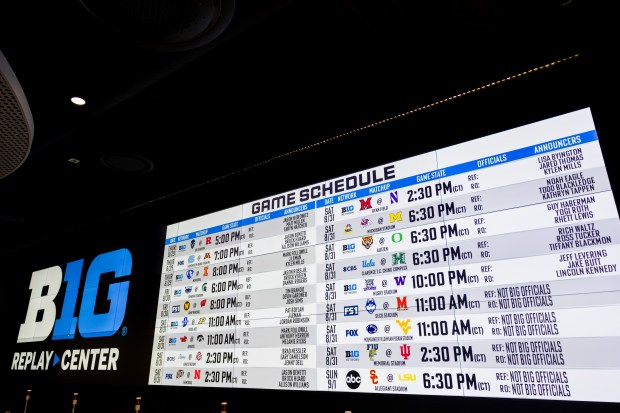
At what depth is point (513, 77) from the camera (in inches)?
80.4

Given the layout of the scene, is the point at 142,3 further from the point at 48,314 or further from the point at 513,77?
the point at 48,314

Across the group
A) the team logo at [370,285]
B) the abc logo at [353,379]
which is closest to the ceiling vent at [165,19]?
the team logo at [370,285]

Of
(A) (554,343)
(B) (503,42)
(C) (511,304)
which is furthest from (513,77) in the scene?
(A) (554,343)

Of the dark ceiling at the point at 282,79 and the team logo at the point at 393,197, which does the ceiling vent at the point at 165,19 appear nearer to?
the dark ceiling at the point at 282,79

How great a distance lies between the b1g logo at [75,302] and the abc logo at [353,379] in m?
2.10

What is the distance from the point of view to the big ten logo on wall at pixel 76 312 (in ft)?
11.2

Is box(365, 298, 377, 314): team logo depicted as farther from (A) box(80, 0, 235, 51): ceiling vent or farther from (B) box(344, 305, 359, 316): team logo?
(A) box(80, 0, 235, 51): ceiling vent

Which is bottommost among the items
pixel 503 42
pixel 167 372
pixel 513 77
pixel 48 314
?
pixel 167 372

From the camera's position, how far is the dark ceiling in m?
1.87

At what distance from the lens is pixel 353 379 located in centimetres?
203

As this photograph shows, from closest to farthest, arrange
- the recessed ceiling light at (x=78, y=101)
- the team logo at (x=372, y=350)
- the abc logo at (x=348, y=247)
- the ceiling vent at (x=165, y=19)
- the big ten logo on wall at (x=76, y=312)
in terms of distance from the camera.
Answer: the ceiling vent at (x=165, y=19), the team logo at (x=372, y=350), the abc logo at (x=348, y=247), the recessed ceiling light at (x=78, y=101), the big ten logo on wall at (x=76, y=312)

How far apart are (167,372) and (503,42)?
279cm

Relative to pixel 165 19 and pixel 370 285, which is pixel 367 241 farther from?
pixel 165 19

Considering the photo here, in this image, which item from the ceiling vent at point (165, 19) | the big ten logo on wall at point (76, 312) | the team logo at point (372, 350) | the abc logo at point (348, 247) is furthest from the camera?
the big ten logo on wall at point (76, 312)
